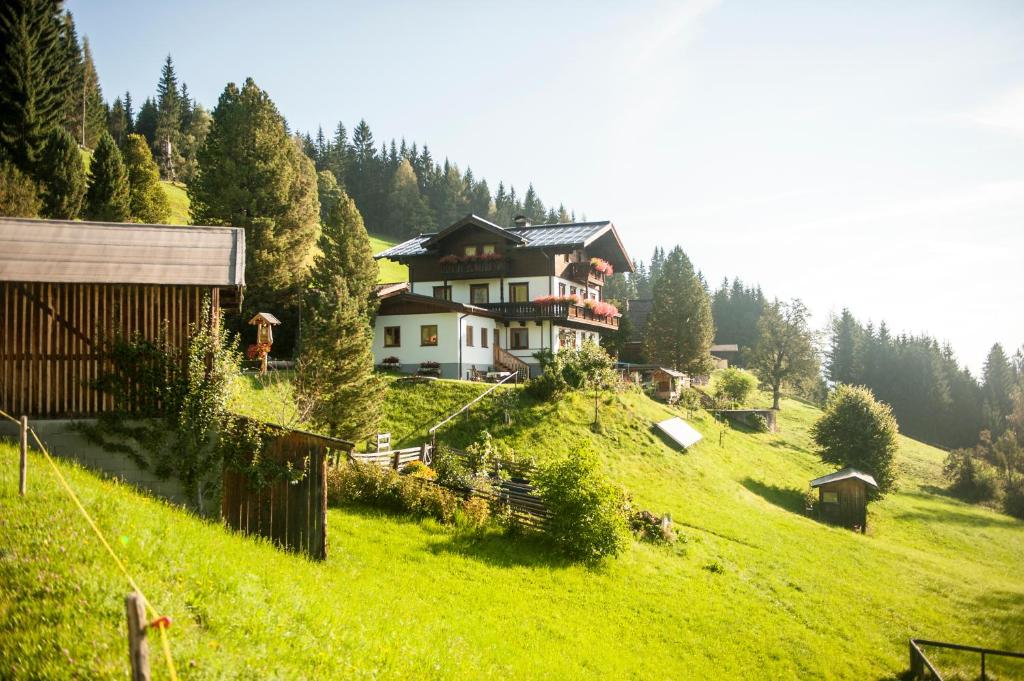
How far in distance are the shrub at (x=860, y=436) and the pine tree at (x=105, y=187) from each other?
2089 inches

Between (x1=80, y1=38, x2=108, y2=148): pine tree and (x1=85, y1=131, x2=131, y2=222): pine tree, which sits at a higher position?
(x1=80, y1=38, x2=108, y2=148): pine tree

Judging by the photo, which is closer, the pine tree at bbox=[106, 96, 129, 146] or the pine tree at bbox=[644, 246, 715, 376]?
the pine tree at bbox=[644, 246, 715, 376]

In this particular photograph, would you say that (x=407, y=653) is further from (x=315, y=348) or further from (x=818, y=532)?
(x=818, y=532)

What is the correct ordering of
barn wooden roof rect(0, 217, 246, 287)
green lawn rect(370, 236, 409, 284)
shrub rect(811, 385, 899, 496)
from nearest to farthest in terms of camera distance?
barn wooden roof rect(0, 217, 246, 287) < shrub rect(811, 385, 899, 496) < green lawn rect(370, 236, 409, 284)

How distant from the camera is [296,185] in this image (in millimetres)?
39250

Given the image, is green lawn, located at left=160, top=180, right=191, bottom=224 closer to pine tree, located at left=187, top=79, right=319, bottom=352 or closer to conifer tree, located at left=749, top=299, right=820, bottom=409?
pine tree, located at left=187, top=79, right=319, bottom=352

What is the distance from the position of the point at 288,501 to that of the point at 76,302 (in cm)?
665

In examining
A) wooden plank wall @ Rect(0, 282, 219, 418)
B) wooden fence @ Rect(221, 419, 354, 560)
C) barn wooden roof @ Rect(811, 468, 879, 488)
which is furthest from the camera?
barn wooden roof @ Rect(811, 468, 879, 488)

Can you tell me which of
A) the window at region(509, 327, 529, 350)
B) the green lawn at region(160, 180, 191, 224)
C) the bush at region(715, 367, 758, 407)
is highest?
the green lawn at region(160, 180, 191, 224)

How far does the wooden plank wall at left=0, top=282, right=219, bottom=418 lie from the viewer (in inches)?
512

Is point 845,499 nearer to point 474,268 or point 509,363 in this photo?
point 509,363

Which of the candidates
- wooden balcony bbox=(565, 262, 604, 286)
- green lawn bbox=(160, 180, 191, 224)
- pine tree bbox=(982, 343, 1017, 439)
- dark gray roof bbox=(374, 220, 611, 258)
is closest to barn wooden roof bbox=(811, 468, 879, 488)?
dark gray roof bbox=(374, 220, 611, 258)

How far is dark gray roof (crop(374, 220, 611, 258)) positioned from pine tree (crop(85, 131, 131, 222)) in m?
19.5

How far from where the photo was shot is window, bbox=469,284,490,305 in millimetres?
44531
